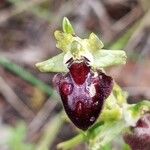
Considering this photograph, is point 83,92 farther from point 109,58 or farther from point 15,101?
point 15,101

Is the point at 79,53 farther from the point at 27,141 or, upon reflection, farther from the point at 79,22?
the point at 79,22

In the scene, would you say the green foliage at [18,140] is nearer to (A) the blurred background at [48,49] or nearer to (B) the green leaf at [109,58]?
(A) the blurred background at [48,49]

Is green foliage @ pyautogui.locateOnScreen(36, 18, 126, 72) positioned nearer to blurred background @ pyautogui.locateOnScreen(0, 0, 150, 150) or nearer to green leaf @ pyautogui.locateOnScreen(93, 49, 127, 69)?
green leaf @ pyautogui.locateOnScreen(93, 49, 127, 69)

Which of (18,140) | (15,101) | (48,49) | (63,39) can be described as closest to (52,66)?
(63,39)

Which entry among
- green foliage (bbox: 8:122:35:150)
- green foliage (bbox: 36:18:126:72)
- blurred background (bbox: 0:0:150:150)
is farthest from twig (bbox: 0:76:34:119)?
green foliage (bbox: 36:18:126:72)

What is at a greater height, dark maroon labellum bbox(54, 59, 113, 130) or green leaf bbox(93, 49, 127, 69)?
dark maroon labellum bbox(54, 59, 113, 130)

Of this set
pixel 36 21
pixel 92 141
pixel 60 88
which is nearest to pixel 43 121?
pixel 36 21

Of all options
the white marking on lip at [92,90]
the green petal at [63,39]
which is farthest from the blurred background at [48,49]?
the white marking on lip at [92,90]
